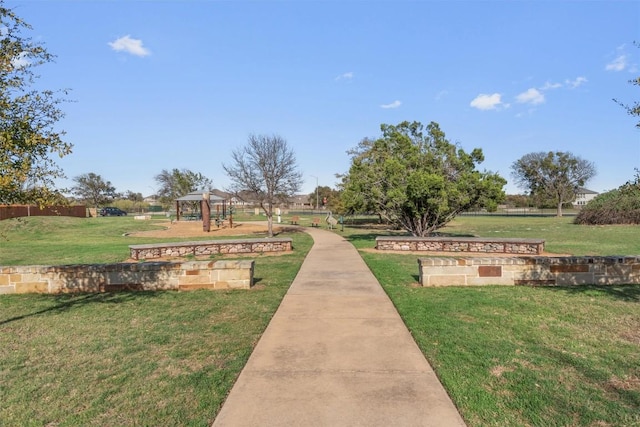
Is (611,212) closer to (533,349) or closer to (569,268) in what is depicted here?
(569,268)

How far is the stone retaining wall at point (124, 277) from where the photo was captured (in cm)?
796

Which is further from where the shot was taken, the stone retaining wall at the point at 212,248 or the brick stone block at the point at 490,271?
the stone retaining wall at the point at 212,248

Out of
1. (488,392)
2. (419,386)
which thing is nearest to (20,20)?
(419,386)

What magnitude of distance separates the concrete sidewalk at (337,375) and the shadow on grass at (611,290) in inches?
156

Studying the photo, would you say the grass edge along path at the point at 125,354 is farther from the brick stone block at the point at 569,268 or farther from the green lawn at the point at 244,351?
the brick stone block at the point at 569,268

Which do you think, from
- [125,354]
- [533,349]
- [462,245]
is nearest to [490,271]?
[533,349]

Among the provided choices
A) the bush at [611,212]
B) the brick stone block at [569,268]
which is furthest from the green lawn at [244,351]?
the bush at [611,212]

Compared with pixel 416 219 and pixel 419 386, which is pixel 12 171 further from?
pixel 416 219

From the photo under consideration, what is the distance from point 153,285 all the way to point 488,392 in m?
6.83

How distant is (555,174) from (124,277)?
226ft

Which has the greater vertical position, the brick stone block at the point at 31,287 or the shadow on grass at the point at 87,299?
the brick stone block at the point at 31,287

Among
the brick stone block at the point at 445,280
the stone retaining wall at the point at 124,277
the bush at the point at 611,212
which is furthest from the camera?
the bush at the point at 611,212

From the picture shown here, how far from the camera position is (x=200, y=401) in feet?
11.2

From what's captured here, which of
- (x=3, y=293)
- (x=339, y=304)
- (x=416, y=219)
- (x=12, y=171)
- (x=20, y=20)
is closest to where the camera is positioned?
(x=12, y=171)
